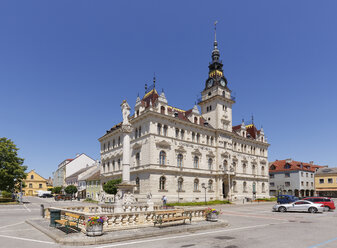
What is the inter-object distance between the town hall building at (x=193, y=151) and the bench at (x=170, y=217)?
23802mm

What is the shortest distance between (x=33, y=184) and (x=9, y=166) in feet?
186

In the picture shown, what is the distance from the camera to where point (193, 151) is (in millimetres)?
47812

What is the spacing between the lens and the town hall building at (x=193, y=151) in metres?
42.8

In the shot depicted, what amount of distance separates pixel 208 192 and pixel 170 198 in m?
9.35

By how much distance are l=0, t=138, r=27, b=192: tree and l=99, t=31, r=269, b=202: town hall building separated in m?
16.3

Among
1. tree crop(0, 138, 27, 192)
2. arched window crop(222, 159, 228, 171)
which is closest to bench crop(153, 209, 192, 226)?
arched window crop(222, 159, 228, 171)

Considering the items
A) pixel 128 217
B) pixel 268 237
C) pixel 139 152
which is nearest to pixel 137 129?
pixel 139 152

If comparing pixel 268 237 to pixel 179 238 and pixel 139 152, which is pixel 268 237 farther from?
pixel 139 152

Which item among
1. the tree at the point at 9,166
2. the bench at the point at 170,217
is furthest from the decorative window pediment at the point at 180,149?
the tree at the point at 9,166

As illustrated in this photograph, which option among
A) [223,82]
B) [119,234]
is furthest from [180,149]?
[119,234]

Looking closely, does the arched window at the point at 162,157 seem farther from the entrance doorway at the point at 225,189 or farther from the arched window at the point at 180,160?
the entrance doorway at the point at 225,189

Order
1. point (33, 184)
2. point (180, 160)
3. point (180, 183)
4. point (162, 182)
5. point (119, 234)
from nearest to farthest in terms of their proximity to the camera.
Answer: point (119, 234) → point (162, 182) → point (180, 183) → point (180, 160) → point (33, 184)

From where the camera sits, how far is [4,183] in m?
46.7

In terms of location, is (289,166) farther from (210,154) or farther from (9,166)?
(9,166)
